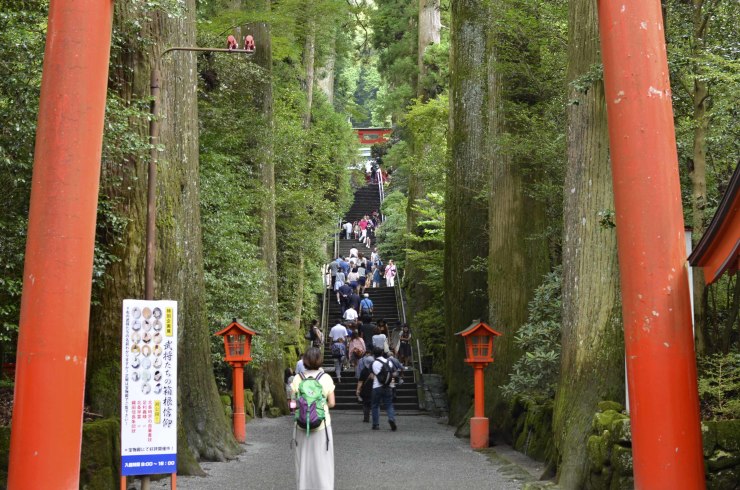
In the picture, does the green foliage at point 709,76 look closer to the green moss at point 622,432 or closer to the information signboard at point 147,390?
the green moss at point 622,432

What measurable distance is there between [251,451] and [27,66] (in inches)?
342

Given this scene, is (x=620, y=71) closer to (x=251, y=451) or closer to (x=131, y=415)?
(x=131, y=415)

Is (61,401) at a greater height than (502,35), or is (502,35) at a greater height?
(502,35)

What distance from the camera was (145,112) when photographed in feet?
37.3

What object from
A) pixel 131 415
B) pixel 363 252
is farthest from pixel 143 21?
pixel 363 252

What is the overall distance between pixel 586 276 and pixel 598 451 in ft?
7.23

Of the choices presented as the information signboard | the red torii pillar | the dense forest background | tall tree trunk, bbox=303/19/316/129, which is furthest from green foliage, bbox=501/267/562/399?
tall tree trunk, bbox=303/19/316/129

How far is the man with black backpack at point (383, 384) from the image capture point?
19484 millimetres

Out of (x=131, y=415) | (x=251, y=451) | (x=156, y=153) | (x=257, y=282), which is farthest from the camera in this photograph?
(x=257, y=282)

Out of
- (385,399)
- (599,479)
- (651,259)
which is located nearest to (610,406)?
(599,479)

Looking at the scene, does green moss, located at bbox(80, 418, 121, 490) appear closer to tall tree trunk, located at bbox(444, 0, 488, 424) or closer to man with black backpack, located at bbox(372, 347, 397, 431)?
man with black backpack, located at bbox(372, 347, 397, 431)

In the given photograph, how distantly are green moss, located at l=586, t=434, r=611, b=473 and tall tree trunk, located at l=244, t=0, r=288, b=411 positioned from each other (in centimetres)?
1267

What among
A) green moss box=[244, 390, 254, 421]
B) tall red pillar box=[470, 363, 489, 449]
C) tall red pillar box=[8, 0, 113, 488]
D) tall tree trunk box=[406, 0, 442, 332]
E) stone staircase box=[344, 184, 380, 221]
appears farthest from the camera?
stone staircase box=[344, 184, 380, 221]

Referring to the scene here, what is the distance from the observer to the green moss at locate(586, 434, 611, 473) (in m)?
10.3
